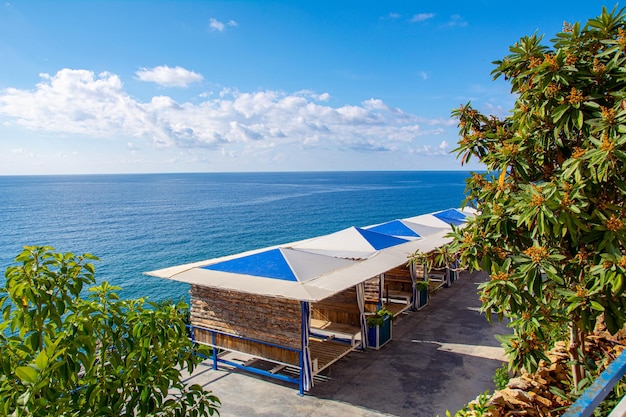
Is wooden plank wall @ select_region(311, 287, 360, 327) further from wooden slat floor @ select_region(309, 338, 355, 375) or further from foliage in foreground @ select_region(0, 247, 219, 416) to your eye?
foliage in foreground @ select_region(0, 247, 219, 416)

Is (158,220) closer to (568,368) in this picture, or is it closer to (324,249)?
(324,249)

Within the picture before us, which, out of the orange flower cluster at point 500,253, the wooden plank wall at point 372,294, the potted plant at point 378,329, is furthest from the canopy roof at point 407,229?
A: the orange flower cluster at point 500,253

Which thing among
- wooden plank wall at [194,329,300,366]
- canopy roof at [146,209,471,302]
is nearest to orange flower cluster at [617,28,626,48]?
canopy roof at [146,209,471,302]

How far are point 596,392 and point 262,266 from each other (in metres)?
8.87

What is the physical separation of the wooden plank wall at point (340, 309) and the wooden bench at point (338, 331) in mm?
Answer: 192

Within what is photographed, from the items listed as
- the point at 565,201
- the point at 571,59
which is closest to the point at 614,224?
the point at 565,201

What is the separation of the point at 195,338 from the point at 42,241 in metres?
57.8

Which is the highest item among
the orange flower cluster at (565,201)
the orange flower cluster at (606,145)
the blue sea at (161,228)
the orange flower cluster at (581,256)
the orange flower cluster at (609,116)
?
the orange flower cluster at (609,116)

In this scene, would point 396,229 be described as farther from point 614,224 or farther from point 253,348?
point 614,224

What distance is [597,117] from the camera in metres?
4.04

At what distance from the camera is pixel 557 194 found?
12.2ft

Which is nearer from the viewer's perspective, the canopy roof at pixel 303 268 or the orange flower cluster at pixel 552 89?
the orange flower cluster at pixel 552 89

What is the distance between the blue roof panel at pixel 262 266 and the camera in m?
9.65

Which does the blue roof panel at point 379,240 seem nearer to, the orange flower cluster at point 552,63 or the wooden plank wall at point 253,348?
the wooden plank wall at point 253,348
